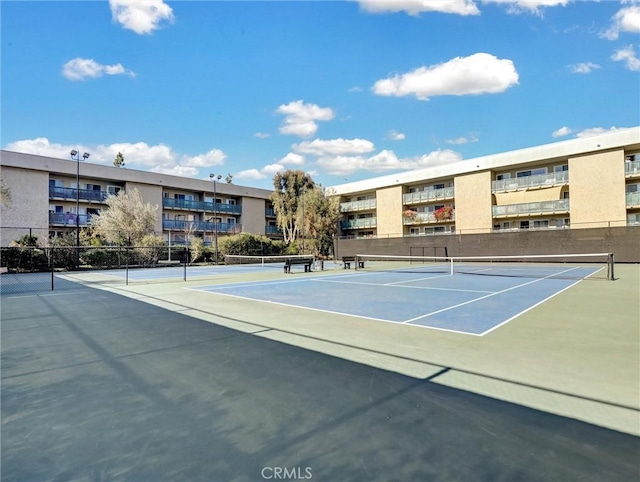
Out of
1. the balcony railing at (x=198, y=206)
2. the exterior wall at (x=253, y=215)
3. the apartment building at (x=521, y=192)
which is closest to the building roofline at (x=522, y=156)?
the apartment building at (x=521, y=192)

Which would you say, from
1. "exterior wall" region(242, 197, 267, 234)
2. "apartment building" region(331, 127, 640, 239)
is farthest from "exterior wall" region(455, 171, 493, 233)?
"exterior wall" region(242, 197, 267, 234)

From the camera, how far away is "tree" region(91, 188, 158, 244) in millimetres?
35594

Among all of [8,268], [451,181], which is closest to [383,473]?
[8,268]

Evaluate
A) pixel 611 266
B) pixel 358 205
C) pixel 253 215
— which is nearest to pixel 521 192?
pixel 358 205

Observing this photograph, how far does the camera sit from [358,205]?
52.9m

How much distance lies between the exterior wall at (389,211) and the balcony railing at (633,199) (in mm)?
22077

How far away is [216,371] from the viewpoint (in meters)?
4.47

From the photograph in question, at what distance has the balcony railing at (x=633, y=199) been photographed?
3102cm

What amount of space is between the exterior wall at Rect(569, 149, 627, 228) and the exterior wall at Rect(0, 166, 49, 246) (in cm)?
4693

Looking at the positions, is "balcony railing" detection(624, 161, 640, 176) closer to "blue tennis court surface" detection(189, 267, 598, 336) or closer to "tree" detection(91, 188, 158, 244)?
"blue tennis court surface" detection(189, 267, 598, 336)

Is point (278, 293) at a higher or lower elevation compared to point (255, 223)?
lower

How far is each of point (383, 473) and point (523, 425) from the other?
139 cm

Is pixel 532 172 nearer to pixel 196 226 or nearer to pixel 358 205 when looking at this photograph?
pixel 358 205

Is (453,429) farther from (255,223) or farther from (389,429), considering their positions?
(255,223)
